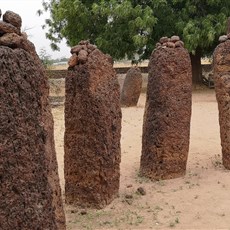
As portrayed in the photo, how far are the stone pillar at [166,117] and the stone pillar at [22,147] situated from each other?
4064 millimetres

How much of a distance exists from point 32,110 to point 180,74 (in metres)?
4.51

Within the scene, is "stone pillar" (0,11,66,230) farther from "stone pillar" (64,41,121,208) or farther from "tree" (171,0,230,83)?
"tree" (171,0,230,83)

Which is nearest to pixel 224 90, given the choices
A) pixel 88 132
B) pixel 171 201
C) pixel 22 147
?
pixel 171 201

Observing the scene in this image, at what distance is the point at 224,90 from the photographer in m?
7.52

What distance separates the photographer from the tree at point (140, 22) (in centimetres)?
1775

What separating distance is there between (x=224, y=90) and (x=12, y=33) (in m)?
4.79

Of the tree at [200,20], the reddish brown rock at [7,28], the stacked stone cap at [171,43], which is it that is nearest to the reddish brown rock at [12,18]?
the reddish brown rock at [7,28]

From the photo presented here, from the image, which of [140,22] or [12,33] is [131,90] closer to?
[140,22]

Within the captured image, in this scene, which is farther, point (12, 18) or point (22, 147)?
point (12, 18)

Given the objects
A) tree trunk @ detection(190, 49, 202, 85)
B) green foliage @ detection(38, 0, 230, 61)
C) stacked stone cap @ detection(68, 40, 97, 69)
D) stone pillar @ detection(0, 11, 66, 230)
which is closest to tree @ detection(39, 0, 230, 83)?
green foliage @ detection(38, 0, 230, 61)

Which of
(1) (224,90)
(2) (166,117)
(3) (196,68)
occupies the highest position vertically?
(1) (224,90)

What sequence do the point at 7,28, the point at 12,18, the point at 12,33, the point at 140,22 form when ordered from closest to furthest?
1. the point at 12,33
2. the point at 7,28
3. the point at 12,18
4. the point at 140,22

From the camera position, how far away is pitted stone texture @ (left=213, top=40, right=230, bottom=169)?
7492mm

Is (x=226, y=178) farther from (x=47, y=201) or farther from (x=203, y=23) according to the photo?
(x=203, y=23)
